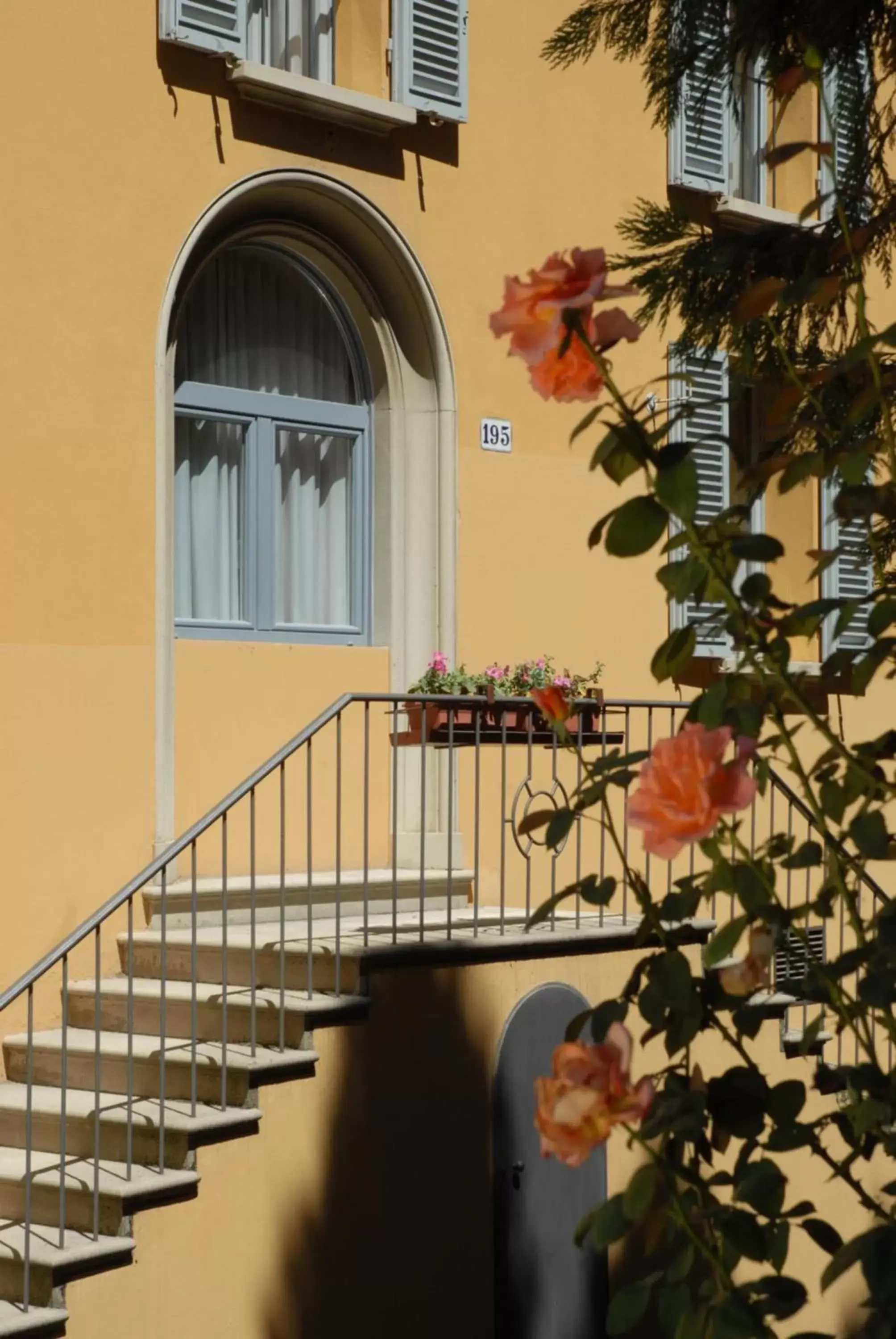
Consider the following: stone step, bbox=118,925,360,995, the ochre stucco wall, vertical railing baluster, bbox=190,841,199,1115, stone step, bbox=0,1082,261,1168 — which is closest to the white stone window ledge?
the ochre stucco wall

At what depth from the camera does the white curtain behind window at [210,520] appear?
865cm

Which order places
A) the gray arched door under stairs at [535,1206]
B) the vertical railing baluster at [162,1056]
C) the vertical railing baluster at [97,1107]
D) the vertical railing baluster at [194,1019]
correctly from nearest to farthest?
the vertical railing baluster at [97,1107] → the vertical railing baluster at [162,1056] → the vertical railing baluster at [194,1019] → the gray arched door under stairs at [535,1206]

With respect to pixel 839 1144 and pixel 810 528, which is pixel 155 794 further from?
pixel 810 528

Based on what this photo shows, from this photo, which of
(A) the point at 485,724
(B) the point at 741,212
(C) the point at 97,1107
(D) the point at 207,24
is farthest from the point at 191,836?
(B) the point at 741,212

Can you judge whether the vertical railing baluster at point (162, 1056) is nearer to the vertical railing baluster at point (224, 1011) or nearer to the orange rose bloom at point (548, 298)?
the vertical railing baluster at point (224, 1011)

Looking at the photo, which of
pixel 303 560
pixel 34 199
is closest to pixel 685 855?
pixel 303 560

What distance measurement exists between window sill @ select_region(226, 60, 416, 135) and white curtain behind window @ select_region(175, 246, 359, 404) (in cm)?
66

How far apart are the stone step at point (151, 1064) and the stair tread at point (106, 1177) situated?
309 mm

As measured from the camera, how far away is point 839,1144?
8484 millimetres

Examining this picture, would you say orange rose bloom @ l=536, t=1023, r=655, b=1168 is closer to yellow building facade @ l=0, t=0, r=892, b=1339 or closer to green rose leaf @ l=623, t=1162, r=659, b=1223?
green rose leaf @ l=623, t=1162, r=659, b=1223

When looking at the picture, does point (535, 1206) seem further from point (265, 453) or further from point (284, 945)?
point (265, 453)

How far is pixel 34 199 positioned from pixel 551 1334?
4.74 metres

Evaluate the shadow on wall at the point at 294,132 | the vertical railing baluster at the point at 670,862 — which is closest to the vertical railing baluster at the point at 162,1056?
the vertical railing baluster at the point at 670,862

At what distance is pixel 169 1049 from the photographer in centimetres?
670
